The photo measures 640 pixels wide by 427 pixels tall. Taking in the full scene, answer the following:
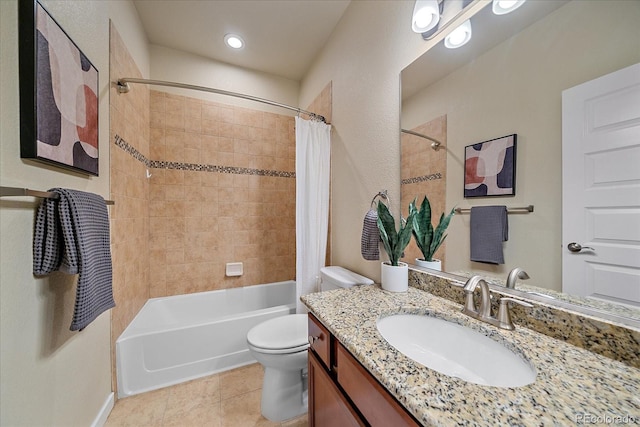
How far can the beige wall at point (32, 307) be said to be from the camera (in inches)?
27.1

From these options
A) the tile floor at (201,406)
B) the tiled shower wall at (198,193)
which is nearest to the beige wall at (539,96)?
the tiled shower wall at (198,193)

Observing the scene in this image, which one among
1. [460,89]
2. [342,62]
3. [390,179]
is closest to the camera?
[460,89]

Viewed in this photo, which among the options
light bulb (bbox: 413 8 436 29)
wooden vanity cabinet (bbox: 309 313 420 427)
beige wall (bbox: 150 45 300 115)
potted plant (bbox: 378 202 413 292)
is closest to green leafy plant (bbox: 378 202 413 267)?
potted plant (bbox: 378 202 413 292)

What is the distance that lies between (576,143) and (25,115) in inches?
68.7

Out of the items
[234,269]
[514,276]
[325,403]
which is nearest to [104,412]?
[234,269]

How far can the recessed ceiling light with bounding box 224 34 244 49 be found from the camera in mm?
1961

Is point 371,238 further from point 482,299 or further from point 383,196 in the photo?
point 482,299

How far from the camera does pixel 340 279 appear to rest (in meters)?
→ 1.42

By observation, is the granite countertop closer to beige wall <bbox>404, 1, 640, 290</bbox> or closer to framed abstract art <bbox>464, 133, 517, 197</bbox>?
beige wall <bbox>404, 1, 640, 290</bbox>

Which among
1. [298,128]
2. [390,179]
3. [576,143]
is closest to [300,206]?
[298,128]

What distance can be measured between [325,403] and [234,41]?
2.69 meters

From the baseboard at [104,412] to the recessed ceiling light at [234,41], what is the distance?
2780 mm

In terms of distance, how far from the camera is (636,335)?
0.53 m

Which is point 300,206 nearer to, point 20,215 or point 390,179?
point 390,179
